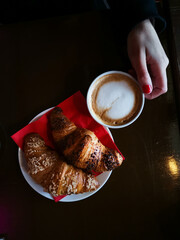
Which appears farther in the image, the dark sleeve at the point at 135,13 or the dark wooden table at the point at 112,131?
the dark wooden table at the point at 112,131

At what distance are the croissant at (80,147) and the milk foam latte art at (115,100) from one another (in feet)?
0.33

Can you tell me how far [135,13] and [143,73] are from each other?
0.25 metres

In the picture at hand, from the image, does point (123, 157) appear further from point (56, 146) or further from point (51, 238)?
point (51, 238)

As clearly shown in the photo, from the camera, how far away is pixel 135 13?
0.90 meters

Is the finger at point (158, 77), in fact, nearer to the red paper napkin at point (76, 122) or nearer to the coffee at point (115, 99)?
the coffee at point (115, 99)

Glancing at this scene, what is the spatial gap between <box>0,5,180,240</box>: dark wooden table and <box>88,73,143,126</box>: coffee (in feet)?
0.45

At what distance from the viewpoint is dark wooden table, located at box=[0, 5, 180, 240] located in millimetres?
996

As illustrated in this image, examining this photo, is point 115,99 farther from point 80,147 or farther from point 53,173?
point 53,173

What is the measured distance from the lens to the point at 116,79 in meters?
0.93

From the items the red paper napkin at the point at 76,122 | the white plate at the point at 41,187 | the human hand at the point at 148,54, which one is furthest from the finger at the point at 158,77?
the white plate at the point at 41,187

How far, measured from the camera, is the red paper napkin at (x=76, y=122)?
990 millimetres

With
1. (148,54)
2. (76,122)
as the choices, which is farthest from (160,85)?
(76,122)

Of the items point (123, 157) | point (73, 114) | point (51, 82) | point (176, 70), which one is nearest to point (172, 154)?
point (123, 157)

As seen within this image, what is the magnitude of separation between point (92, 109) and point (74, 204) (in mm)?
448
